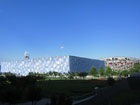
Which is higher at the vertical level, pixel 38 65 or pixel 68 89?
pixel 38 65

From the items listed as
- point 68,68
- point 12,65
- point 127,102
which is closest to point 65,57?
point 68,68

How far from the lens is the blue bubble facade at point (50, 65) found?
10081 centimetres

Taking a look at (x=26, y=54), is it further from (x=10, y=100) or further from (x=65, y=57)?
(x=10, y=100)

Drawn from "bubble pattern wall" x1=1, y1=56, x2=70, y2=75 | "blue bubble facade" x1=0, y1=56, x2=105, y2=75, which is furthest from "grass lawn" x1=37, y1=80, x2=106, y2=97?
"bubble pattern wall" x1=1, y1=56, x2=70, y2=75

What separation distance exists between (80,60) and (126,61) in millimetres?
84006

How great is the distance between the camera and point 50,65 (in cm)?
10906

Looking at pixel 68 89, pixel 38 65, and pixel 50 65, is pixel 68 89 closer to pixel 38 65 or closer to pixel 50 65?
pixel 50 65

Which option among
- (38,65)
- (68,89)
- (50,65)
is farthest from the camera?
(38,65)

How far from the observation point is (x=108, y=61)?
184 meters

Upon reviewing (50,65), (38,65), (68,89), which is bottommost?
(68,89)

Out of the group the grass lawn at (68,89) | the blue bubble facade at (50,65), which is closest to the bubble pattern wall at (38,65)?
the blue bubble facade at (50,65)

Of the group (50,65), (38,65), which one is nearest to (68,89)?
(50,65)

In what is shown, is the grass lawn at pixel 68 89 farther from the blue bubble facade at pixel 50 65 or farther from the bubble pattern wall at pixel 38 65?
the bubble pattern wall at pixel 38 65

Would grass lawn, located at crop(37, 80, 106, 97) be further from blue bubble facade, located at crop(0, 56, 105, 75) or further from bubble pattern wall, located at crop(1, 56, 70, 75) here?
bubble pattern wall, located at crop(1, 56, 70, 75)
